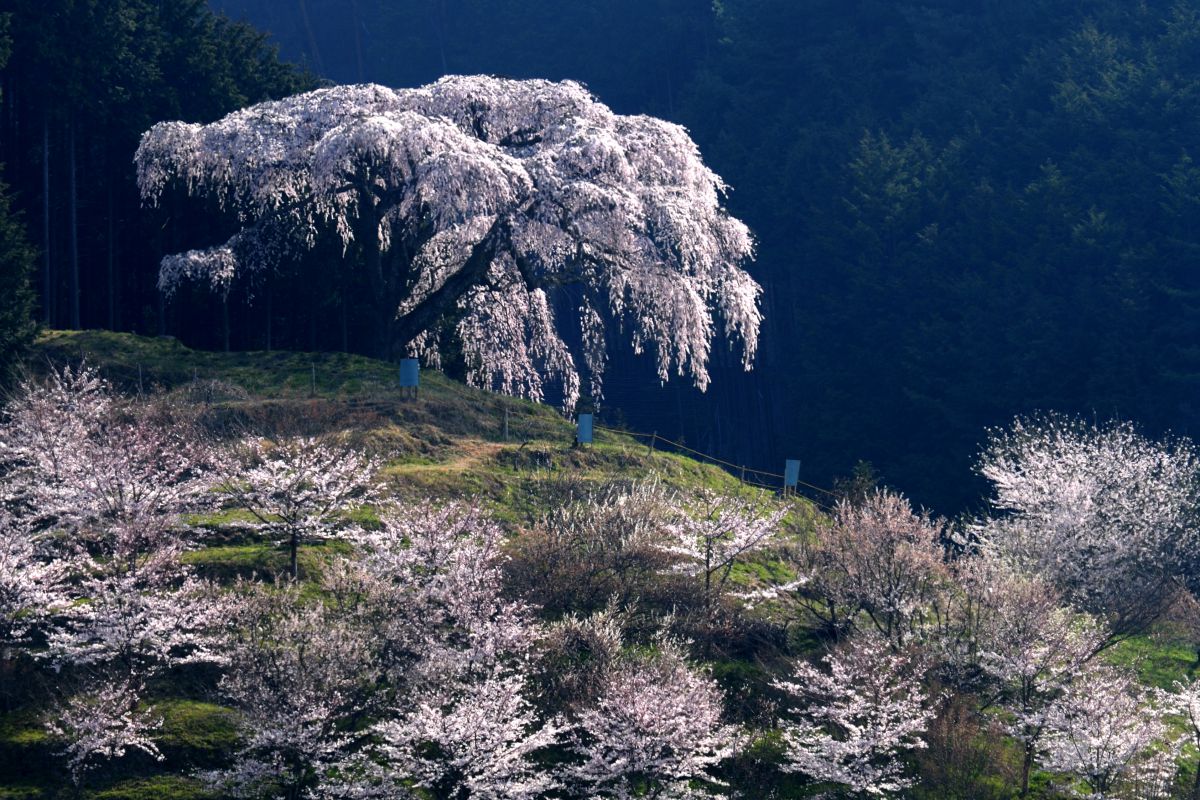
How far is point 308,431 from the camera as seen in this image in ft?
111

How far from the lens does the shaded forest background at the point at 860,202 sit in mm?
50531

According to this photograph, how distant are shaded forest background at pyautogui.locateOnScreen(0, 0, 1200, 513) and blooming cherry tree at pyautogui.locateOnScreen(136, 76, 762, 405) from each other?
744 centimetres

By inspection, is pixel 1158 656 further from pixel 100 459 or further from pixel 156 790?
pixel 100 459

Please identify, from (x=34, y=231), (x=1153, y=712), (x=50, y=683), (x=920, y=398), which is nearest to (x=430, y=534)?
(x=50, y=683)

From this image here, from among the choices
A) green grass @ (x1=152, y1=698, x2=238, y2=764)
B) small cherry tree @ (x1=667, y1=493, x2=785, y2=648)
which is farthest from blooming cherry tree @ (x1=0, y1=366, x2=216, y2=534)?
small cherry tree @ (x1=667, y1=493, x2=785, y2=648)

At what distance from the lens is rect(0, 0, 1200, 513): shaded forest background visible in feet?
166

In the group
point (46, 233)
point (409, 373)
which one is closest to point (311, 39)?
point (46, 233)

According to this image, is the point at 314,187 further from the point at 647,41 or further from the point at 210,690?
the point at 647,41

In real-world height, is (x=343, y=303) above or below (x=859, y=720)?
above

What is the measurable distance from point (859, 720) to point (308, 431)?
1522 centimetres

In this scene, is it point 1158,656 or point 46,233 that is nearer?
point 1158,656

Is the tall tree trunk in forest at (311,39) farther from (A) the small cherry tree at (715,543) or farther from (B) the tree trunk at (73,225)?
(A) the small cherry tree at (715,543)

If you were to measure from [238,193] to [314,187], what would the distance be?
3457 millimetres

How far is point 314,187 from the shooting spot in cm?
3781
